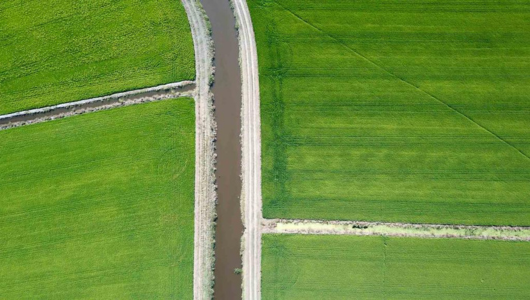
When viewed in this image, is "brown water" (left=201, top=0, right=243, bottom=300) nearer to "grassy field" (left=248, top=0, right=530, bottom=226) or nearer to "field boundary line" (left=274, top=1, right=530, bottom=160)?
"grassy field" (left=248, top=0, right=530, bottom=226)

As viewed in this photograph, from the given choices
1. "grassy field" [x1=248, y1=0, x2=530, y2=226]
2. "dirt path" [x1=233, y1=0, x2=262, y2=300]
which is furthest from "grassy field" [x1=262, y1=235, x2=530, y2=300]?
"grassy field" [x1=248, y1=0, x2=530, y2=226]

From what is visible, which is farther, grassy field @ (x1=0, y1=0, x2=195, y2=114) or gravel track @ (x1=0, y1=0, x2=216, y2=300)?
grassy field @ (x1=0, y1=0, x2=195, y2=114)

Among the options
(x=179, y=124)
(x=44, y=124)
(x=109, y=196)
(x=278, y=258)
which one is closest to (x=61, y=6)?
(x=44, y=124)

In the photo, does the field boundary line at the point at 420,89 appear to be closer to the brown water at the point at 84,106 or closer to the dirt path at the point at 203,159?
the dirt path at the point at 203,159

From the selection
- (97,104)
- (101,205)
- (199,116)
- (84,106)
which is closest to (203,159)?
(199,116)

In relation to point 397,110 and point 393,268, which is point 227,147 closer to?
point 397,110

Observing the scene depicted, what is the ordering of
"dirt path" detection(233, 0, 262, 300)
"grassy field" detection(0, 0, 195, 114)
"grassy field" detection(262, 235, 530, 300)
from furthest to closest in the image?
"grassy field" detection(0, 0, 195, 114) < "dirt path" detection(233, 0, 262, 300) < "grassy field" detection(262, 235, 530, 300)

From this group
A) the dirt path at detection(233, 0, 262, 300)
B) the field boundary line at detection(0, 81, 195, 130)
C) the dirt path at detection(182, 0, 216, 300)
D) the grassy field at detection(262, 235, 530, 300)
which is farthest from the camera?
the field boundary line at detection(0, 81, 195, 130)
